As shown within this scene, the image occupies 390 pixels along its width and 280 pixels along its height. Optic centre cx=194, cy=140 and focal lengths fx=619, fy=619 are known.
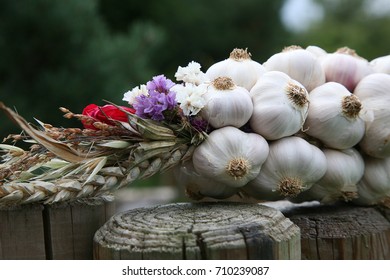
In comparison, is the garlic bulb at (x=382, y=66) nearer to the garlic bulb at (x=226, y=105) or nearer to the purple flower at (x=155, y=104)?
the garlic bulb at (x=226, y=105)

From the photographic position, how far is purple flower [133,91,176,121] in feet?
6.40

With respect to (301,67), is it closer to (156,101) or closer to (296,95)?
(296,95)

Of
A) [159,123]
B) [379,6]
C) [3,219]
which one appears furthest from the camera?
[379,6]

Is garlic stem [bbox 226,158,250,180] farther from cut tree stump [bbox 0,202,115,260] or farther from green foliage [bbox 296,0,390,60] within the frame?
green foliage [bbox 296,0,390,60]

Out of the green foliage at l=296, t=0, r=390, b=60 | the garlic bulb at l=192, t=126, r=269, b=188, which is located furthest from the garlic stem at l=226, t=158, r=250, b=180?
the green foliage at l=296, t=0, r=390, b=60

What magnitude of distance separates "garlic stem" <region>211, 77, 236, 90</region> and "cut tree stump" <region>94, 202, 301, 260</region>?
400mm

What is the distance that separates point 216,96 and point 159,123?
0.67 feet

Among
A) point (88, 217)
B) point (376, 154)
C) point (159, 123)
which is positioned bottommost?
point (88, 217)

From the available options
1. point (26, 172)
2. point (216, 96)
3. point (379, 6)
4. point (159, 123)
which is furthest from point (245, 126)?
point (379, 6)

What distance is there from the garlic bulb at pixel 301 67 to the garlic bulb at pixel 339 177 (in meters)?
0.26

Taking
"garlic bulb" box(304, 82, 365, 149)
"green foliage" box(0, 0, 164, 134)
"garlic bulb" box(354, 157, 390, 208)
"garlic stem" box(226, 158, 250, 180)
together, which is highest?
"green foliage" box(0, 0, 164, 134)

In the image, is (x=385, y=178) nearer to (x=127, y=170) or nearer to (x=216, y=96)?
(x=216, y=96)

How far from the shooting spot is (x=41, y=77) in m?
5.81
